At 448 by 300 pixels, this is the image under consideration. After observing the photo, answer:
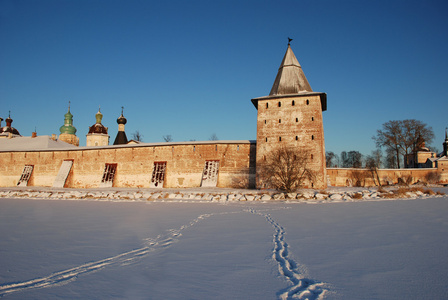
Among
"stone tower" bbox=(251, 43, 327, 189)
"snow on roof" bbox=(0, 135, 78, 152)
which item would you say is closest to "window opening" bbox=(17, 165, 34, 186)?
"snow on roof" bbox=(0, 135, 78, 152)

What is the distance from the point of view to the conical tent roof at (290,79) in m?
17.8

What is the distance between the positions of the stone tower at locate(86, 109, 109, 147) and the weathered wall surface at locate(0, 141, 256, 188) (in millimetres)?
12298

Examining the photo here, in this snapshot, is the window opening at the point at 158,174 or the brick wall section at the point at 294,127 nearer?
the brick wall section at the point at 294,127

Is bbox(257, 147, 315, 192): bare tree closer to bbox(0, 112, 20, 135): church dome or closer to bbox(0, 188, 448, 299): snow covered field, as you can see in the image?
bbox(0, 188, 448, 299): snow covered field

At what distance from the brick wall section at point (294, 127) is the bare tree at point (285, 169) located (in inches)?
14.9

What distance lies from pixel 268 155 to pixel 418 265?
1443 centimetres

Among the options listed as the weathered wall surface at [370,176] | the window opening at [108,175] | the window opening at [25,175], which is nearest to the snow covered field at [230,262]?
the window opening at [108,175]

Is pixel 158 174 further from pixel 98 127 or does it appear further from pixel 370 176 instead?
pixel 98 127

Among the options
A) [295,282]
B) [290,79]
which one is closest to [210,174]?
[290,79]

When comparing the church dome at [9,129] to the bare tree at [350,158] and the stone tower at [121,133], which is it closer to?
the stone tower at [121,133]

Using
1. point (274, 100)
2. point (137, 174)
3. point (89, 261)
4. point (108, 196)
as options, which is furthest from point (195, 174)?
point (89, 261)

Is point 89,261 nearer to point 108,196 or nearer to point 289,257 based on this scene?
point 289,257

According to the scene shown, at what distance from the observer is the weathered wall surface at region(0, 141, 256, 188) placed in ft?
61.0

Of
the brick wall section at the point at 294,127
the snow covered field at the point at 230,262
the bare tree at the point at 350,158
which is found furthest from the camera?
the bare tree at the point at 350,158
